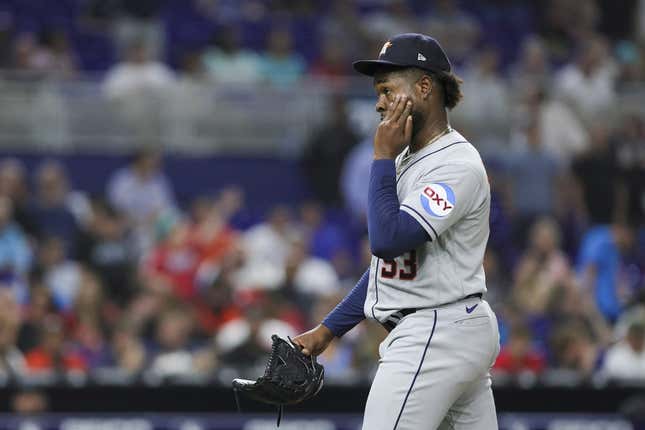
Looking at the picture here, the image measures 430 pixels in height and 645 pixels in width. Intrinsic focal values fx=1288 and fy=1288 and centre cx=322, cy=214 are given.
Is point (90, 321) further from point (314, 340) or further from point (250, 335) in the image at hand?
point (314, 340)

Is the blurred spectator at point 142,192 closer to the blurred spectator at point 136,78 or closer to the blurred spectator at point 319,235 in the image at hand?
the blurred spectator at point 136,78

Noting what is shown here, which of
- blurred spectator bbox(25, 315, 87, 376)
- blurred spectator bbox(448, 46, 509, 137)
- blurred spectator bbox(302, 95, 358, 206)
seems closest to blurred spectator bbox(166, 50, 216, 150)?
blurred spectator bbox(302, 95, 358, 206)

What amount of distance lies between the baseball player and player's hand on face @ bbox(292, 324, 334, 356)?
0.85 ft

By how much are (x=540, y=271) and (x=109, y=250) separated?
140 inches

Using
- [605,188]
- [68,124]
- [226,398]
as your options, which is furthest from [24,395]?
[605,188]

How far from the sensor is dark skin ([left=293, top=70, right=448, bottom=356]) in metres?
4.18

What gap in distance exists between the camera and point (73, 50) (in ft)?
45.1

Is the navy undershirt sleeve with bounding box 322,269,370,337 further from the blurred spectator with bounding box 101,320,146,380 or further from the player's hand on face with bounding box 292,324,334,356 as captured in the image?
the blurred spectator with bounding box 101,320,146,380

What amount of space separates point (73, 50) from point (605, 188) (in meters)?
5.80

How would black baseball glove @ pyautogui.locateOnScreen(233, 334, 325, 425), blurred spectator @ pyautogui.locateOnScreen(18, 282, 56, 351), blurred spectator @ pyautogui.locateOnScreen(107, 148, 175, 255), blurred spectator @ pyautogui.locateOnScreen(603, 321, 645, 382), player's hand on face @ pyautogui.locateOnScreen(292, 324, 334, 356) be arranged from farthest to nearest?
1. blurred spectator @ pyautogui.locateOnScreen(107, 148, 175, 255)
2. blurred spectator @ pyautogui.locateOnScreen(18, 282, 56, 351)
3. blurred spectator @ pyautogui.locateOnScreen(603, 321, 645, 382)
4. player's hand on face @ pyautogui.locateOnScreen(292, 324, 334, 356)
5. black baseball glove @ pyautogui.locateOnScreen(233, 334, 325, 425)

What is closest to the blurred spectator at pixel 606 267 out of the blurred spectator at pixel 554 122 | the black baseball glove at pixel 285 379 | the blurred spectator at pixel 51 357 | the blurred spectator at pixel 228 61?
the blurred spectator at pixel 554 122

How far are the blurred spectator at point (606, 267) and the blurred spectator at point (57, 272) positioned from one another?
4.21m

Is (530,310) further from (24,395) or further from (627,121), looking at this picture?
(24,395)

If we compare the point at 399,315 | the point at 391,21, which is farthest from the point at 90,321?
the point at 391,21
